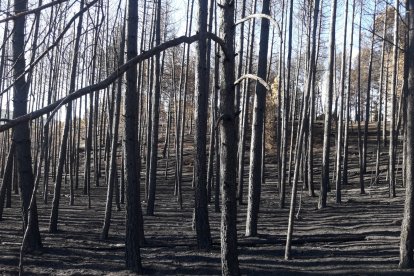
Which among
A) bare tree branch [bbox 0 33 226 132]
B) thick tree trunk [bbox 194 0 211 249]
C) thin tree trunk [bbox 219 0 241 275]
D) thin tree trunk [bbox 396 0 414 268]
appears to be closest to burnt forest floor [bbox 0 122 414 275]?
thin tree trunk [bbox 396 0 414 268]

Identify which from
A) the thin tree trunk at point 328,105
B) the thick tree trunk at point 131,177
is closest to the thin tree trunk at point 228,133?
the thick tree trunk at point 131,177

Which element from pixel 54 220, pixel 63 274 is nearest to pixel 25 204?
pixel 63 274

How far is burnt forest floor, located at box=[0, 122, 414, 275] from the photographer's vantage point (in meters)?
8.06

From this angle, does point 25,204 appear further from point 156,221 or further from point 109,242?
point 156,221

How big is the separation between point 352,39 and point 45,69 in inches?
563

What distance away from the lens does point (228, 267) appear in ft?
17.4

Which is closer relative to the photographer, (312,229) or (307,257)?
(307,257)

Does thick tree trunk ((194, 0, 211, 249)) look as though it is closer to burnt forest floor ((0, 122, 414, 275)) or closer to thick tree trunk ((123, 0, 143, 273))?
burnt forest floor ((0, 122, 414, 275))

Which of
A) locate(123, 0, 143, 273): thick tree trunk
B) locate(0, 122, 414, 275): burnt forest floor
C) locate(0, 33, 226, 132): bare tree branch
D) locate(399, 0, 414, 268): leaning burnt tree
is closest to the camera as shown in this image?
locate(0, 33, 226, 132): bare tree branch

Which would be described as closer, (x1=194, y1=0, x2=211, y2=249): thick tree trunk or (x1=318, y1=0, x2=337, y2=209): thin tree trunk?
(x1=194, y1=0, x2=211, y2=249): thick tree trunk

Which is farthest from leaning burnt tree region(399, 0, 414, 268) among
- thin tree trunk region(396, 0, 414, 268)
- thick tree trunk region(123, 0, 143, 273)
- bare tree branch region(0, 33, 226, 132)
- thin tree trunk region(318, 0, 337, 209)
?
thin tree trunk region(318, 0, 337, 209)

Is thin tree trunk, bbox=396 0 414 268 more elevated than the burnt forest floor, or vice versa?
thin tree trunk, bbox=396 0 414 268

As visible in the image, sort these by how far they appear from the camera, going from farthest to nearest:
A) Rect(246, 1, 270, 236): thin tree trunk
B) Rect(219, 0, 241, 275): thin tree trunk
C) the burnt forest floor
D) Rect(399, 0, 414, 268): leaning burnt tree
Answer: Rect(246, 1, 270, 236): thin tree trunk → the burnt forest floor → Rect(399, 0, 414, 268): leaning burnt tree → Rect(219, 0, 241, 275): thin tree trunk

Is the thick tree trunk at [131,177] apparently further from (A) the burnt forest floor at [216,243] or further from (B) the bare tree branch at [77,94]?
(B) the bare tree branch at [77,94]
